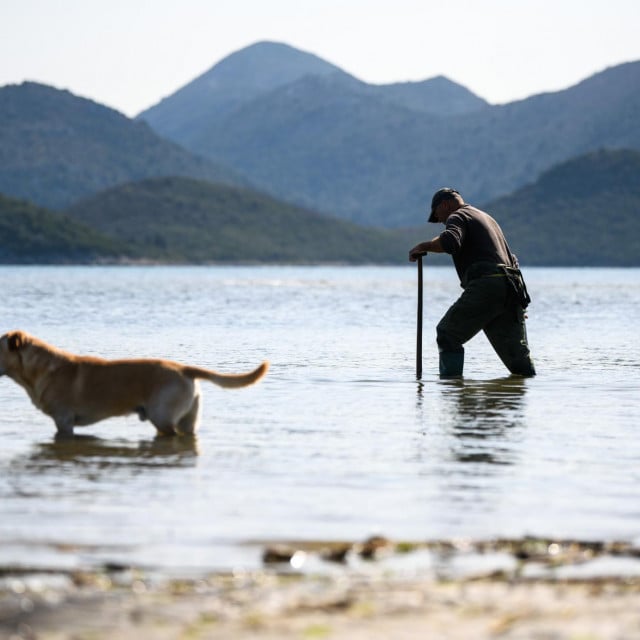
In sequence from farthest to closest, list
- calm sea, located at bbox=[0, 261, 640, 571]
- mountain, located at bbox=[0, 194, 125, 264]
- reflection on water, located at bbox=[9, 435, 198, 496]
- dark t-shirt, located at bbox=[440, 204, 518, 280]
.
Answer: mountain, located at bbox=[0, 194, 125, 264], dark t-shirt, located at bbox=[440, 204, 518, 280], reflection on water, located at bbox=[9, 435, 198, 496], calm sea, located at bbox=[0, 261, 640, 571]

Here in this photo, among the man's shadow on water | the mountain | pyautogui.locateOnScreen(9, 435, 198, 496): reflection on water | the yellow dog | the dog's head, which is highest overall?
the mountain

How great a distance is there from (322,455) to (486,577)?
13.6 ft

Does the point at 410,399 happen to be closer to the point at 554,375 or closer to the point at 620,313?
the point at 554,375

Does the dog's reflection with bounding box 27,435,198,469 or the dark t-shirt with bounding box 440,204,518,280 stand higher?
the dark t-shirt with bounding box 440,204,518,280

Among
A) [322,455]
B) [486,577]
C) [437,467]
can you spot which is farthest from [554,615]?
[322,455]

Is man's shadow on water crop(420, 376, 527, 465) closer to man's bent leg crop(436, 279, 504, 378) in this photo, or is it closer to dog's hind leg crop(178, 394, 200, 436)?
man's bent leg crop(436, 279, 504, 378)

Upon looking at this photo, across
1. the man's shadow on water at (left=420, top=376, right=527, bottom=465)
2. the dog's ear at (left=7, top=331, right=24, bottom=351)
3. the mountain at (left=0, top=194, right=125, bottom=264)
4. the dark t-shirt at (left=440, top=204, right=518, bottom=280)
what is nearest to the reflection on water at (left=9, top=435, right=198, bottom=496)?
the dog's ear at (left=7, top=331, right=24, bottom=351)

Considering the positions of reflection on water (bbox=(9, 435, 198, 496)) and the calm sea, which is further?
reflection on water (bbox=(9, 435, 198, 496))

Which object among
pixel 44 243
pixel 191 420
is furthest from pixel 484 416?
pixel 44 243

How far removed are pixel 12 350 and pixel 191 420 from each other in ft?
4.79

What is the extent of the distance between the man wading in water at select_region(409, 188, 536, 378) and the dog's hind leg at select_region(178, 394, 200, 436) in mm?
5416

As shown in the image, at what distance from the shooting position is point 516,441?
1083cm

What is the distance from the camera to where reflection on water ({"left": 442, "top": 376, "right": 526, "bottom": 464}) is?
10.2 m

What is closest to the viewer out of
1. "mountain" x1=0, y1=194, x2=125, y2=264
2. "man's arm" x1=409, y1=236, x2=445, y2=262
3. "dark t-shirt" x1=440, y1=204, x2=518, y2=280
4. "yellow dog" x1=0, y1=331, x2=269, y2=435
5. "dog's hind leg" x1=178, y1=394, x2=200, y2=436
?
"yellow dog" x1=0, y1=331, x2=269, y2=435
